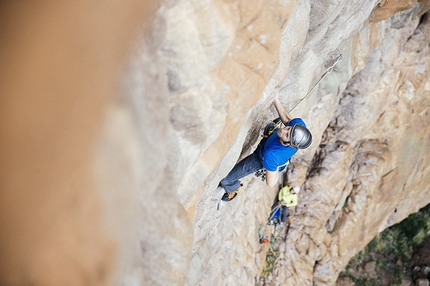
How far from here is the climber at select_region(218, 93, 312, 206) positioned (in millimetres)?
4688

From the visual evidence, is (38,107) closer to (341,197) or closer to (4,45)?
(4,45)

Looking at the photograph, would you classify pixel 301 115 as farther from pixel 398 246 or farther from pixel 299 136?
pixel 398 246

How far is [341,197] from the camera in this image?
32.6ft

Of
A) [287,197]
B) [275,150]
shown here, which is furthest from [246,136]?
[287,197]

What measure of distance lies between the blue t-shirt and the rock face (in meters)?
0.35

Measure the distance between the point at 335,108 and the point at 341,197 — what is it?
2548 millimetres

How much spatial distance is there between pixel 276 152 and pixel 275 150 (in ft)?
0.10

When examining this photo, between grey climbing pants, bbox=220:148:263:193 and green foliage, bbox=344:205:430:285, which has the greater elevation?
grey climbing pants, bbox=220:148:263:193

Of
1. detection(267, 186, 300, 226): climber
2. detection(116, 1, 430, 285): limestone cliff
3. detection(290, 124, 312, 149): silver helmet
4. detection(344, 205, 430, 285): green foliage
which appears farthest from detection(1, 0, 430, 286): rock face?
detection(344, 205, 430, 285): green foliage

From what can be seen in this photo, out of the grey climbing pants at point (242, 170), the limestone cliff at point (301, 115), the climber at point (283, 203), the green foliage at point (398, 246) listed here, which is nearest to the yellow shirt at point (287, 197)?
the climber at point (283, 203)

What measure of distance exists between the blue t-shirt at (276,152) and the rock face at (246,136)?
1.15 ft

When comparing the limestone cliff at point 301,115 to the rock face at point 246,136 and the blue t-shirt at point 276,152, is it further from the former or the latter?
the blue t-shirt at point 276,152

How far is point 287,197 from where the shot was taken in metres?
9.01

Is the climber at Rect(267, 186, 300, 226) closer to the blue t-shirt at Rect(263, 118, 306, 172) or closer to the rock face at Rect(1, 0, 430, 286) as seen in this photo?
the rock face at Rect(1, 0, 430, 286)
